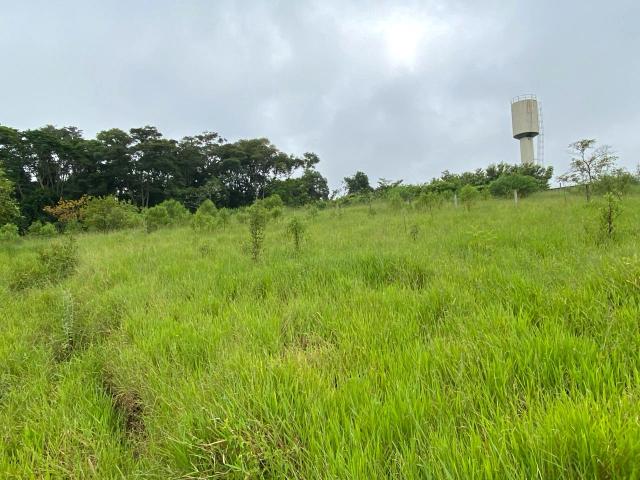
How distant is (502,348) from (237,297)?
2772 millimetres

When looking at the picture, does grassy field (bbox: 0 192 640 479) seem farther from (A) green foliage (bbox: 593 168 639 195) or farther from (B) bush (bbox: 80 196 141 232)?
(B) bush (bbox: 80 196 141 232)

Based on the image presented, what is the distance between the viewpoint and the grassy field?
119 centimetres

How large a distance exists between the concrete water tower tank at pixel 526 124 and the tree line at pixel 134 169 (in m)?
27.8

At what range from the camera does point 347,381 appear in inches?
68.2

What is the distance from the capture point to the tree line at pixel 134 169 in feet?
128

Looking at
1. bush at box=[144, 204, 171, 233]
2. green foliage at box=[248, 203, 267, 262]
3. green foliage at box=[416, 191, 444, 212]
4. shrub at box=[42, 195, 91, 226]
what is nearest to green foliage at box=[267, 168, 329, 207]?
shrub at box=[42, 195, 91, 226]

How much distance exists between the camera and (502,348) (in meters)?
1.83

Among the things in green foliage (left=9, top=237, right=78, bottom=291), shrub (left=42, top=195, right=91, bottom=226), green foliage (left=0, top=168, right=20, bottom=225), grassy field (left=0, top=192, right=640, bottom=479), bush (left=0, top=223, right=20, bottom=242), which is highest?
shrub (left=42, top=195, right=91, bottom=226)

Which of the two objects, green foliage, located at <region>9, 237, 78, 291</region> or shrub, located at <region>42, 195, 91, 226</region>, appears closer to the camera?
green foliage, located at <region>9, 237, 78, 291</region>

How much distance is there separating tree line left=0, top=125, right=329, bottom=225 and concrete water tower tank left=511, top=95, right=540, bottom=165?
27777 mm

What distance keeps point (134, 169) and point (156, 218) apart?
31.0m

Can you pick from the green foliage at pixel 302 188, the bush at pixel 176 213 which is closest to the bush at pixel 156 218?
the bush at pixel 176 213

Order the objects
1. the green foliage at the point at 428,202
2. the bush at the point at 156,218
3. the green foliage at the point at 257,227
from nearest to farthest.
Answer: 1. the green foliage at the point at 257,227
2. the green foliage at the point at 428,202
3. the bush at the point at 156,218

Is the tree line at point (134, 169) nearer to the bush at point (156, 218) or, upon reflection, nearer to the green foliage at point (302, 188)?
the green foliage at point (302, 188)
